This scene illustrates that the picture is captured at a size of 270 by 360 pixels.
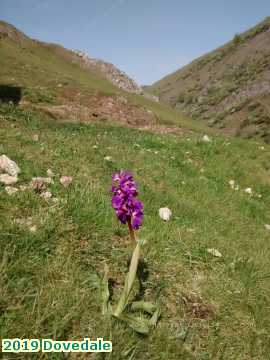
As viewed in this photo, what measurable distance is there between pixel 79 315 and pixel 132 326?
0.49 meters

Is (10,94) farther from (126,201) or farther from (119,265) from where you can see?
(126,201)

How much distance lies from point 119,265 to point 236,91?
193 ft

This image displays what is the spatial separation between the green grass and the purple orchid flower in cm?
77

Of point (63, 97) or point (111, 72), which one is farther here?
point (111, 72)

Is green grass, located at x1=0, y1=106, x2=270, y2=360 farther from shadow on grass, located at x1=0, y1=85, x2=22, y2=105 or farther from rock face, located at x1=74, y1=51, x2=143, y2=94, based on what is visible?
rock face, located at x1=74, y1=51, x2=143, y2=94

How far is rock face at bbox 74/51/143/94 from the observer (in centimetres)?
4788

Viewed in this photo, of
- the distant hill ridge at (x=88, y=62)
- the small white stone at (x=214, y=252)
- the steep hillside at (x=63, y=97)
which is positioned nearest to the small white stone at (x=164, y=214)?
the small white stone at (x=214, y=252)

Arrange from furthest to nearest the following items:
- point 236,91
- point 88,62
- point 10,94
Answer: point 236,91
point 88,62
point 10,94

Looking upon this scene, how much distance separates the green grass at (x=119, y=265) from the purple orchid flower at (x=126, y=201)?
0.77 meters

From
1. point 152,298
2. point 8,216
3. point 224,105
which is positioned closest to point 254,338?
point 152,298

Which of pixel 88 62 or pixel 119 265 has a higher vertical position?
pixel 88 62

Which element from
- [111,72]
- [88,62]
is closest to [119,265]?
[88,62]

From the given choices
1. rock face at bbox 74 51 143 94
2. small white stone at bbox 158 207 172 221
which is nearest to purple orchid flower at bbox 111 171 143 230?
small white stone at bbox 158 207 172 221

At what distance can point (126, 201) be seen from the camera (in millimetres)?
3424
